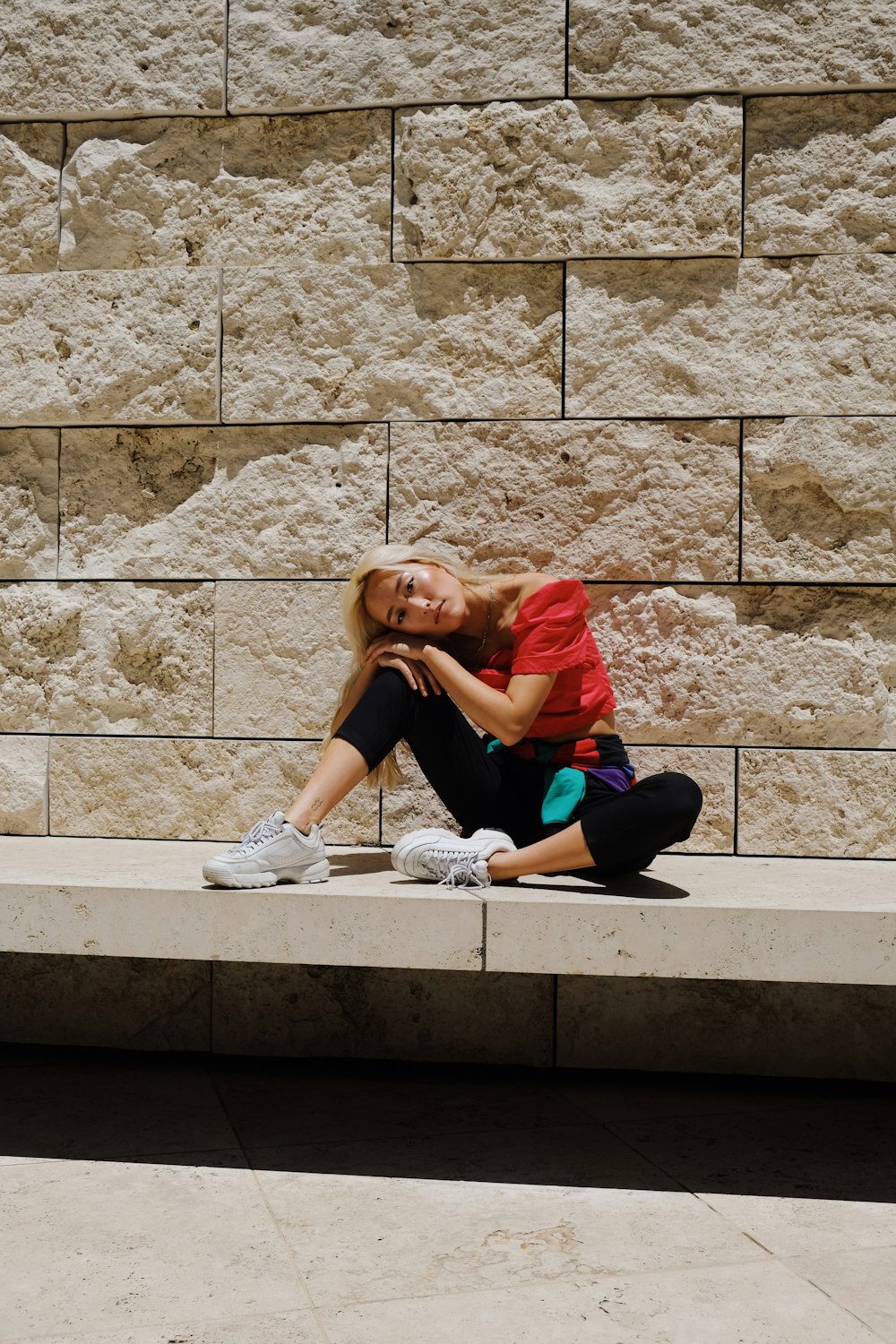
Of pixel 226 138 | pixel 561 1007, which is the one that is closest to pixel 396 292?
pixel 226 138

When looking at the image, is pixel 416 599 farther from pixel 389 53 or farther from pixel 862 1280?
pixel 862 1280

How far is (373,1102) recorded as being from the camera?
11.6 feet

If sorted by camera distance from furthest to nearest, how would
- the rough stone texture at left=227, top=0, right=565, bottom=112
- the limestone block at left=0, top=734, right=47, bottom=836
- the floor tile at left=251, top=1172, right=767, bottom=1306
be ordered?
the limestone block at left=0, top=734, right=47, bottom=836
the rough stone texture at left=227, top=0, right=565, bottom=112
the floor tile at left=251, top=1172, right=767, bottom=1306

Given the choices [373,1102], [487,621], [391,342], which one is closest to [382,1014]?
[373,1102]

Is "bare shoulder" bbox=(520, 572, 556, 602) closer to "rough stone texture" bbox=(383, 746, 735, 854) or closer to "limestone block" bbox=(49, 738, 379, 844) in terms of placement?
"rough stone texture" bbox=(383, 746, 735, 854)

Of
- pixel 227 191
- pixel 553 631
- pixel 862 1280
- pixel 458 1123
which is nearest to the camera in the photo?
pixel 862 1280

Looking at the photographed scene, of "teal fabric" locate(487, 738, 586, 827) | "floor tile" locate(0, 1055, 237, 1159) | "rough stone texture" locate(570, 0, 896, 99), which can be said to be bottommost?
"floor tile" locate(0, 1055, 237, 1159)

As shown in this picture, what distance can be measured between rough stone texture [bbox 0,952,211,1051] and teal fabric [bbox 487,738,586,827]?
1386 millimetres

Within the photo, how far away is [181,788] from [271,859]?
1.15 m

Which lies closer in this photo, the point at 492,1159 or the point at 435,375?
the point at 492,1159

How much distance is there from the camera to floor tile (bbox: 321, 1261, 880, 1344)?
2174mm

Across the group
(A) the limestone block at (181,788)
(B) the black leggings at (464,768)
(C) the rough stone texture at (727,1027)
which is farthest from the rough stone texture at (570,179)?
(C) the rough stone texture at (727,1027)

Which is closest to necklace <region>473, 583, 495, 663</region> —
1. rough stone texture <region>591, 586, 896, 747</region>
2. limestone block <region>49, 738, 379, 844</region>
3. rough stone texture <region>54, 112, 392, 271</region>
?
rough stone texture <region>591, 586, 896, 747</region>

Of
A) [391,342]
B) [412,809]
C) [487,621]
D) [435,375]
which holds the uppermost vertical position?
[391,342]
